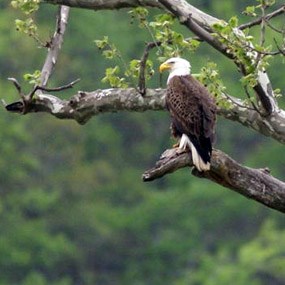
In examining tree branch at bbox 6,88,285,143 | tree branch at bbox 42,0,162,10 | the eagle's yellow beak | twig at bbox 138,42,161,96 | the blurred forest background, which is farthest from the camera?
the blurred forest background

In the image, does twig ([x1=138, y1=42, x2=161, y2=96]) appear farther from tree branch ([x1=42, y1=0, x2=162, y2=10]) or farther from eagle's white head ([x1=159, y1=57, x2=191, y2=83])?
eagle's white head ([x1=159, y1=57, x2=191, y2=83])

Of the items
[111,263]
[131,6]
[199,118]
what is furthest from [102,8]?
[111,263]

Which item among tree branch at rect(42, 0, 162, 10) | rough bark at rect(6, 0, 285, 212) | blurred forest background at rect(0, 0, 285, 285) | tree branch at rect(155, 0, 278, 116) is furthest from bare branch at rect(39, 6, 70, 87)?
blurred forest background at rect(0, 0, 285, 285)

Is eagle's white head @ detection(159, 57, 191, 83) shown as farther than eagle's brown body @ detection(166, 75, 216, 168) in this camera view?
Yes

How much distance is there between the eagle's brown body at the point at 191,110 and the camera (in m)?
9.45

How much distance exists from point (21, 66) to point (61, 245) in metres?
4.22

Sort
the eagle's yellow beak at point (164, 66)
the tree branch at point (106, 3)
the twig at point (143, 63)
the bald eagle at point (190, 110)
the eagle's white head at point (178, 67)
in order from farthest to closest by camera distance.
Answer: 1. the eagle's white head at point (178, 67)
2. the eagle's yellow beak at point (164, 66)
3. the bald eagle at point (190, 110)
4. the tree branch at point (106, 3)
5. the twig at point (143, 63)

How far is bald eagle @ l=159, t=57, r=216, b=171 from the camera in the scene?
9406 mm

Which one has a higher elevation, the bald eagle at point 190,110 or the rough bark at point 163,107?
the rough bark at point 163,107

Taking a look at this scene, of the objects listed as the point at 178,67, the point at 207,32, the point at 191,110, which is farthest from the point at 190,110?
the point at 207,32

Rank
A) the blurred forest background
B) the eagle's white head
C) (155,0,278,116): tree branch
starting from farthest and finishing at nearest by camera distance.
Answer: the blurred forest background
the eagle's white head
(155,0,278,116): tree branch

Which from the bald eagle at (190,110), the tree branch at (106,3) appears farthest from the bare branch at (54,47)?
the bald eagle at (190,110)

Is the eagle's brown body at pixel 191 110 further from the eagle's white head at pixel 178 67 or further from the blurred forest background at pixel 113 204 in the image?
the blurred forest background at pixel 113 204

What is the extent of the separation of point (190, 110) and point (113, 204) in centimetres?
A: 2155
